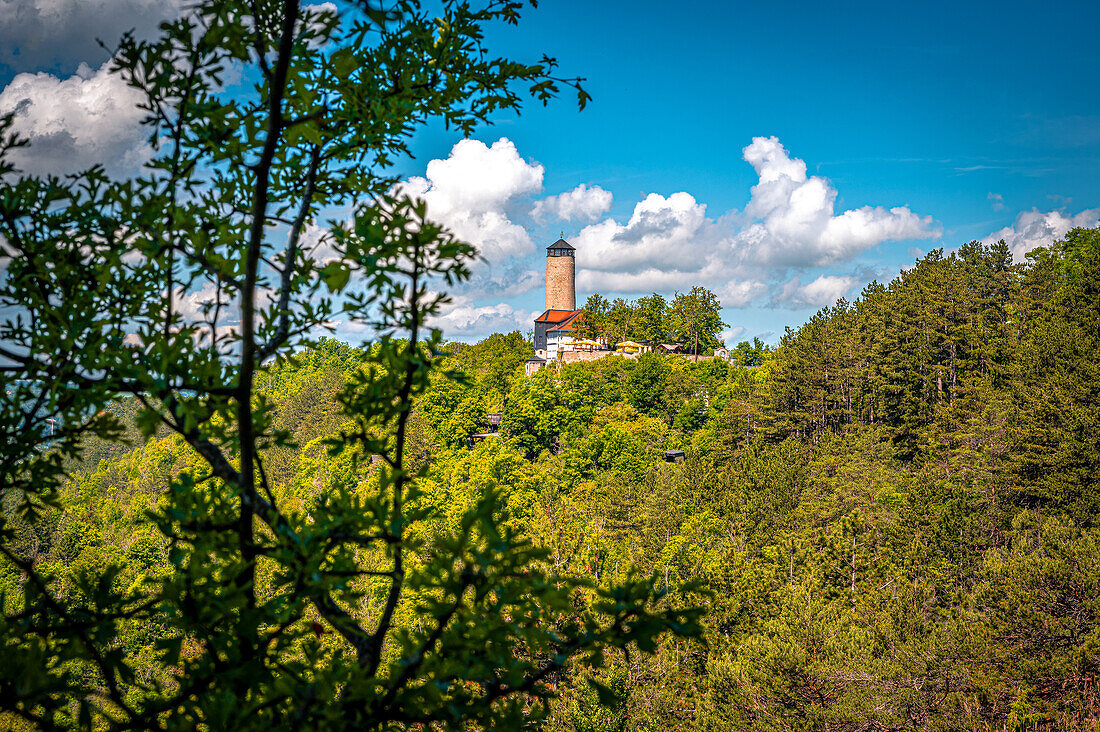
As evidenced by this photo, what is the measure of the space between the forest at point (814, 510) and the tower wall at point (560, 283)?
4577cm

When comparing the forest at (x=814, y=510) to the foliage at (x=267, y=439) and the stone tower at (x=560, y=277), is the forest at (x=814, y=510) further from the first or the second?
the stone tower at (x=560, y=277)

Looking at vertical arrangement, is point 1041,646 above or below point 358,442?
below

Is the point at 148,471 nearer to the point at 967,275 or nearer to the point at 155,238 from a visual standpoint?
the point at 155,238

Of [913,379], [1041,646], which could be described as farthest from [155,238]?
[913,379]

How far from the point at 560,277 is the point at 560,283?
3.55ft

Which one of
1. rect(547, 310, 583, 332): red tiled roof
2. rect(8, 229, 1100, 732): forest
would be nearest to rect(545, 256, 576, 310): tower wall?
rect(547, 310, 583, 332): red tiled roof

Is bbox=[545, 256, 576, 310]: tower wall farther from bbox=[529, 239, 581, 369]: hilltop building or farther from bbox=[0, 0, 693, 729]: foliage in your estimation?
bbox=[0, 0, 693, 729]: foliage

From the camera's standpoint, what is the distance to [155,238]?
2564 mm

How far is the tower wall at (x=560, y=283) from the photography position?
105 meters

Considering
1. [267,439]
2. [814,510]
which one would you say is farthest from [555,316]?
[267,439]

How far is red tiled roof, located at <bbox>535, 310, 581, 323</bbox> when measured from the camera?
98.3 m

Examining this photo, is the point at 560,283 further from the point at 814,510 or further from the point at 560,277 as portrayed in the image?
the point at 814,510

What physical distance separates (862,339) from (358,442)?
46797 mm

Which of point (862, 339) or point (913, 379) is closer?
point (913, 379)
